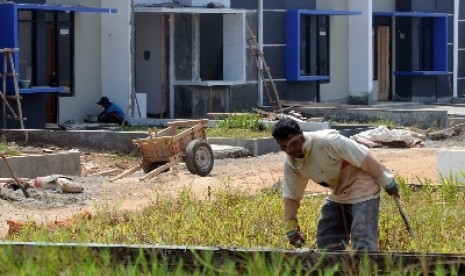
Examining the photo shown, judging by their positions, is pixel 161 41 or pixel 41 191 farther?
pixel 161 41

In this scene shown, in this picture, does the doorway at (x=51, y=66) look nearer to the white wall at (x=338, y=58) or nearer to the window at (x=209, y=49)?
the window at (x=209, y=49)

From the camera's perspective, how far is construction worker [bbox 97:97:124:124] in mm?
26953

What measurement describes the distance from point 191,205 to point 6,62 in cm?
1114

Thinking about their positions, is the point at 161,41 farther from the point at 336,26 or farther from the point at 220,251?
the point at 220,251

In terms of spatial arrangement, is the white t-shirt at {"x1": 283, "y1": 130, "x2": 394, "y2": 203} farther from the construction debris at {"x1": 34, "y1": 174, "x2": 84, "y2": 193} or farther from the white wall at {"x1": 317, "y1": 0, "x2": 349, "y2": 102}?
the white wall at {"x1": 317, "y1": 0, "x2": 349, "y2": 102}

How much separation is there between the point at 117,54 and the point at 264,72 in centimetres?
480

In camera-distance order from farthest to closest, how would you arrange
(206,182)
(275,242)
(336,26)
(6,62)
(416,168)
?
1. (336,26)
2. (6,62)
3. (416,168)
4. (206,182)
5. (275,242)

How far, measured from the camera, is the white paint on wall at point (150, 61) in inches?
1158

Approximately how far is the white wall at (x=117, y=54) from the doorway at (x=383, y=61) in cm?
1127

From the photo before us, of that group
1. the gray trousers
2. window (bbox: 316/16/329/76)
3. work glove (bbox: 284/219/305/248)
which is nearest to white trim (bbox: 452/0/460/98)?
window (bbox: 316/16/329/76)

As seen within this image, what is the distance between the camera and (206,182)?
1814 cm

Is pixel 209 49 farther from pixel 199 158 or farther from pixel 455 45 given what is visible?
pixel 199 158

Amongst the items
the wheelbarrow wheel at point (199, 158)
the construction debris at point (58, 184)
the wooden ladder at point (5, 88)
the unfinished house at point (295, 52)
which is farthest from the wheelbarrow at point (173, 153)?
the unfinished house at point (295, 52)

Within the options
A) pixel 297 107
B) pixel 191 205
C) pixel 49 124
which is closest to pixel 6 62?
pixel 49 124
